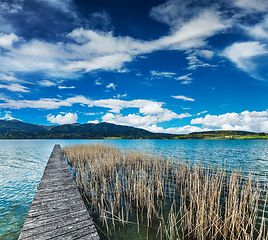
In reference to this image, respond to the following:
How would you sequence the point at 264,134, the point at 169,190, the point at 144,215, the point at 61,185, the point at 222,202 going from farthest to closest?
the point at 264,134 < the point at 169,190 < the point at 222,202 < the point at 61,185 < the point at 144,215

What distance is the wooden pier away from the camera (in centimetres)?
306

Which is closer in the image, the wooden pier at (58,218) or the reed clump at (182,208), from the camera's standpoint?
the wooden pier at (58,218)

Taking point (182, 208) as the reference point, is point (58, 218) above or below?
above

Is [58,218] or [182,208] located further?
[182,208]

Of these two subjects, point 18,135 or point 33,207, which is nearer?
point 33,207

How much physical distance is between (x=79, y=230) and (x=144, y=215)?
2791 millimetres

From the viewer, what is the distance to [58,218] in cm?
362

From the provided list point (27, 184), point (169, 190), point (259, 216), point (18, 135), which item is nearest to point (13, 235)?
point (27, 184)

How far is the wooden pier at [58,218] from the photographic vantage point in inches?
120

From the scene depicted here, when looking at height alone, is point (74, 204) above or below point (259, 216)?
above

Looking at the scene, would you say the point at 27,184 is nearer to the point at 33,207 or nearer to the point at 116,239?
the point at 33,207

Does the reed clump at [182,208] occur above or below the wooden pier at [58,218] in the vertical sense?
below

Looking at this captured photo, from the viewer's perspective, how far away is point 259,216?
5387 mm

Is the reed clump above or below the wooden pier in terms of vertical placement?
below
